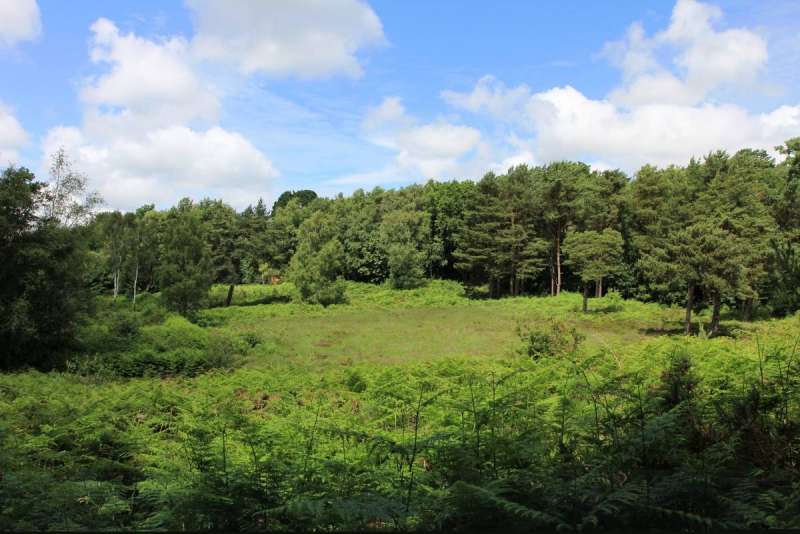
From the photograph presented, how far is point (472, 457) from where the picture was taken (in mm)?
5090

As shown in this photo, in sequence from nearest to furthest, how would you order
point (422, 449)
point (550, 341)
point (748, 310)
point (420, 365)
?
point (422, 449)
point (420, 365)
point (550, 341)
point (748, 310)

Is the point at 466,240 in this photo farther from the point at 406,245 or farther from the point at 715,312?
the point at 715,312

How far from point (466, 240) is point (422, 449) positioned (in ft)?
163

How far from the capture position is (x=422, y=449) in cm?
568

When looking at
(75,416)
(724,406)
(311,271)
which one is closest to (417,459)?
(724,406)

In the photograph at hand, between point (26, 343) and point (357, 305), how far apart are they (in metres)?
29.4

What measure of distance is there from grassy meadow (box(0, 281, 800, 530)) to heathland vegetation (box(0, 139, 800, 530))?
0.13ft

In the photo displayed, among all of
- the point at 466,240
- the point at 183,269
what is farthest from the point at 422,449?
the point at 466,240

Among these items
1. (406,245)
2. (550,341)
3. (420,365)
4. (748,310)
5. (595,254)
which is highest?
(406,245)

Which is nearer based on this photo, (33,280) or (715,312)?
(33,280)

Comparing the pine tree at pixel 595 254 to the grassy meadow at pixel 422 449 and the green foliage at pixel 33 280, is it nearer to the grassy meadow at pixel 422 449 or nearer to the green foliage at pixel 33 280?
the grassy meadow at pixel 422 449

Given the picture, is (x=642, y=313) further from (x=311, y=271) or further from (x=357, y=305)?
(x=311, y=271)

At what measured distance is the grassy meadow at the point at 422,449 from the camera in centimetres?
401

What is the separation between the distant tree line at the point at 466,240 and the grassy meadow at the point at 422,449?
289 centimetres
